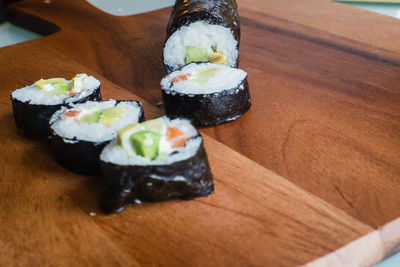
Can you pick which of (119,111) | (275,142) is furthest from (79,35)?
(275,142)

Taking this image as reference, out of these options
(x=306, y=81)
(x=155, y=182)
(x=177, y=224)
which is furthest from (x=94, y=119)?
(x=306, y=81)

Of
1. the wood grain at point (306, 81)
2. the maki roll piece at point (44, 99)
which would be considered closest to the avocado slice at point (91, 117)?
the maki roll piece at point (44, 99)

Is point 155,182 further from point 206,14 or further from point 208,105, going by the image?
point 206,14

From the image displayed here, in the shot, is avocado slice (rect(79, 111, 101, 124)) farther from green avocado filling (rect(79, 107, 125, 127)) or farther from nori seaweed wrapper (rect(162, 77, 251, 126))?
nori seaweed wrapper (rect(162, 77, 251, 126))

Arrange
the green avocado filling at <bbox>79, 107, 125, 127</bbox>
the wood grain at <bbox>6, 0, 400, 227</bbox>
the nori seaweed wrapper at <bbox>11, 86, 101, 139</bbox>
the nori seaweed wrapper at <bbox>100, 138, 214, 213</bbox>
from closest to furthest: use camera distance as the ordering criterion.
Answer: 1. the nori seaweed wrapper at <bbox>100, 138, 214, 213</bbox>
2. the wood grain at <bbox>6, 0, 400, 227</bbox>
3. the green avocado filling at <bbox>79, 107, 125, 127</bbox>
4. the nori seaweed wrapper at <bbox>11, 86, 101, 139</bbox>

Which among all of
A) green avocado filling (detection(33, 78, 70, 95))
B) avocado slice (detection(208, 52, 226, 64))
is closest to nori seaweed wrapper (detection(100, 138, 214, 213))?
green avocado filling (detection(33, 78, 70, 95))

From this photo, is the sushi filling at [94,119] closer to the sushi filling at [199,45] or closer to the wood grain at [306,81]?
the wood grain at [306,81]

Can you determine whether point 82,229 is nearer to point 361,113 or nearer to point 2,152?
point 2,152
